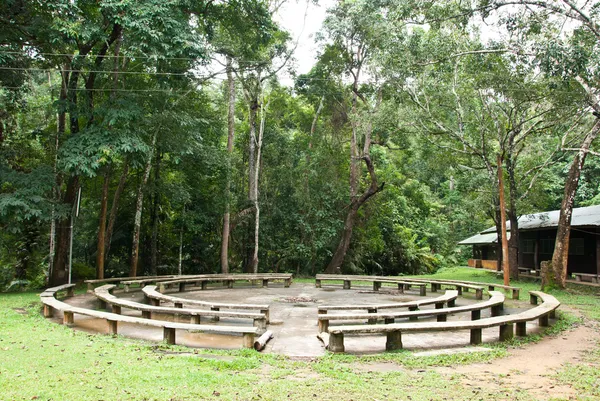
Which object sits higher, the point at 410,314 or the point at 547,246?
the point at 547,246

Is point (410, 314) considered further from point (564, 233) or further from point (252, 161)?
point (252, 161)

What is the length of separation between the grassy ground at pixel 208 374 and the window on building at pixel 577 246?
17.0m

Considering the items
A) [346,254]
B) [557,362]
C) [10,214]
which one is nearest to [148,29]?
[10,214]

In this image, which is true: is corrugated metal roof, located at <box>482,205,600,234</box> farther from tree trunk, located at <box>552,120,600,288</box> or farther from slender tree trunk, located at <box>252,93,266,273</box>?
slender tree trunk, located at <box>252,93,266,273</box>

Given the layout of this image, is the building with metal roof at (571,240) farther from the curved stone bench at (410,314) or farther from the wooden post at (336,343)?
the wooden post at (336,343)

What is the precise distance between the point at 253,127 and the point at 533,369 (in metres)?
17.3

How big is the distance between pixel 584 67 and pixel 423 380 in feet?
28.9

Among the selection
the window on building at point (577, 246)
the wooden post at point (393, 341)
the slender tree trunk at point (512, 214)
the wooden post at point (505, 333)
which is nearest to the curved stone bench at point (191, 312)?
the wooden post at point (393, 341)

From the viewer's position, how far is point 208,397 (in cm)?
409

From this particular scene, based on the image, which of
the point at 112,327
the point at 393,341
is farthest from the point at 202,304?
the point at 393,341

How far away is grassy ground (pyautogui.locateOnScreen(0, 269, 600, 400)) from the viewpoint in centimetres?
422

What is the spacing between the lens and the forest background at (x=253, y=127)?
1236 cm

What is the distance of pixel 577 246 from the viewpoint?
2108cm

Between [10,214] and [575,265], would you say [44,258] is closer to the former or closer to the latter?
[10,214]
